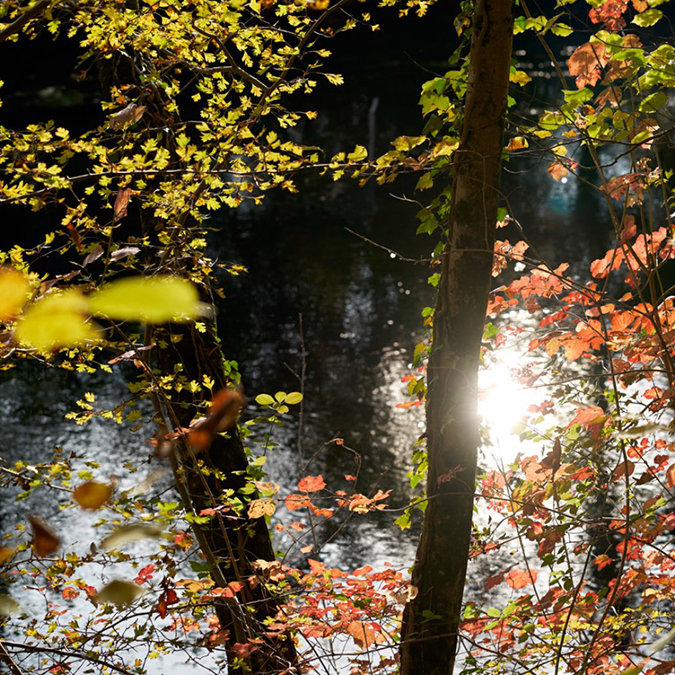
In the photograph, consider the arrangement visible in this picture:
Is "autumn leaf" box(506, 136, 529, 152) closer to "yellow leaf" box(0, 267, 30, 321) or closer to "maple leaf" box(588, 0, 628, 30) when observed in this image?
"maple leaf" box(588, 0, 628, 30)

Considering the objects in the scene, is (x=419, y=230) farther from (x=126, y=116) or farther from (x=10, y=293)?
(x=10, y=293)

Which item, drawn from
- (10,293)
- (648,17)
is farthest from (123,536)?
(648,17)

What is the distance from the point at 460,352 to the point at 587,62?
1.12 m

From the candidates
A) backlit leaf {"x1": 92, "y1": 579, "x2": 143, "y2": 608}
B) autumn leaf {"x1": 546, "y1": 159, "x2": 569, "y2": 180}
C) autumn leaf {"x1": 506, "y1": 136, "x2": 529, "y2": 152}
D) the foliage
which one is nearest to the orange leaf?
the foliage

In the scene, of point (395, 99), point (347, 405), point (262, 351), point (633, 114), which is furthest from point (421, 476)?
point (395, 99)

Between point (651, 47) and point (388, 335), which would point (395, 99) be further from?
point (651, 47)

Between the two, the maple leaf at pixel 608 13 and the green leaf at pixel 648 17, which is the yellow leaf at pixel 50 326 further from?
the maple leaf at pixel 608 13

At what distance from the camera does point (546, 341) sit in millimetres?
3078

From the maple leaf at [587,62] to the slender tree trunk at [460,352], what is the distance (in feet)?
1.45

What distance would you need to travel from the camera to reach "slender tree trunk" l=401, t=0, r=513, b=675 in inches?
92.0

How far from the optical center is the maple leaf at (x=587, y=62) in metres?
2.59

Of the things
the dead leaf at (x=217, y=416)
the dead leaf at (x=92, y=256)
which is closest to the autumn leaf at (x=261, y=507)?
the dead leaf at (x=92, y=256)

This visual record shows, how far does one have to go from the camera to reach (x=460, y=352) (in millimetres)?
2408

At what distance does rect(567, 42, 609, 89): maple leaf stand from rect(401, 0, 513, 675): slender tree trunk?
0.44 m
